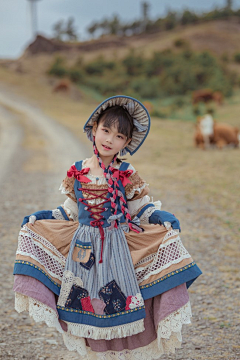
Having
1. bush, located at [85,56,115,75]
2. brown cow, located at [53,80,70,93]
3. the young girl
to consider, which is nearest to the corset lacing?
the young girl

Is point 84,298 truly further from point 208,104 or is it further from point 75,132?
point 208,104

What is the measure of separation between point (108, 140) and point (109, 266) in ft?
2.42

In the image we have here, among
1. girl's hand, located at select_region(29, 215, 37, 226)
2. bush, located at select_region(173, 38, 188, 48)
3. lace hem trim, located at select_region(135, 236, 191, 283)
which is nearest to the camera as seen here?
lace hem trim, located at select_region(135, 236, 191, 283)

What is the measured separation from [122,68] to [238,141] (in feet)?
95.9

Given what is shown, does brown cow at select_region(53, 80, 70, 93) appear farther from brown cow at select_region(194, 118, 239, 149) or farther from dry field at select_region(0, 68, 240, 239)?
brown cow at select_region(194, 118, 239, 149)

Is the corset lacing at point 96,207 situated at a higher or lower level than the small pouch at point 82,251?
higher

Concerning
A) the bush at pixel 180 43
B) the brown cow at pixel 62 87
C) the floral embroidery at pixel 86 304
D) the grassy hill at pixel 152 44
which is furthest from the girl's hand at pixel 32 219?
the bush at pixel 180 43

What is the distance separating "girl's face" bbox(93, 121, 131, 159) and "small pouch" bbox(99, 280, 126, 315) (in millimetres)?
817

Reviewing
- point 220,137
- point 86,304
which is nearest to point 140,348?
point 86,304

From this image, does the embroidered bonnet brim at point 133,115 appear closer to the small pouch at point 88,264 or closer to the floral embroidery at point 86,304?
the small pouch at point 88,264

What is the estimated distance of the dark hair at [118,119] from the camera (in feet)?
8.48

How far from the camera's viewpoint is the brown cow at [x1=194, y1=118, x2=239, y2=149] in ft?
43.2

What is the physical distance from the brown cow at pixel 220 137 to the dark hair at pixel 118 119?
35.5 feet

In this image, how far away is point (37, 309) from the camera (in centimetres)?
229
